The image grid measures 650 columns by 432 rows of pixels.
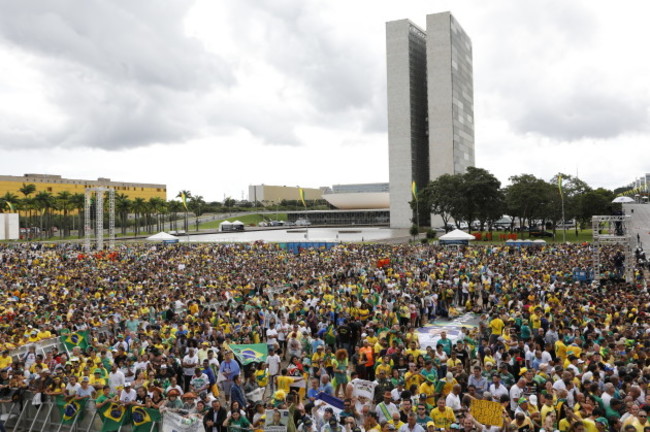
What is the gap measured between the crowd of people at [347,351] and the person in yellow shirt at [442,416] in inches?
0.7

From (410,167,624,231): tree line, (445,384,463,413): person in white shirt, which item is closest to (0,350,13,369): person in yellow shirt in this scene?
(445,384,463,413): person in white shirt

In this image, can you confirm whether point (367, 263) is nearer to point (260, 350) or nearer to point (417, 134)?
point (260, 350)

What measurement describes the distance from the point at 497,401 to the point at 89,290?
61.2 feet

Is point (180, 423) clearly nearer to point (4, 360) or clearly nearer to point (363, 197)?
point (4, 360)

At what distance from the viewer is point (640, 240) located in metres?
33.3

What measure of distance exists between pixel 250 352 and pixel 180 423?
377 centimetres

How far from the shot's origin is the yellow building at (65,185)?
12912cm

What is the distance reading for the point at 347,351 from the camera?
1250 centimetres

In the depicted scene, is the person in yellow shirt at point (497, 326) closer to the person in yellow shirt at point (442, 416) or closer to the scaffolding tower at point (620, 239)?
the person in yellow shirt at point (442, 416)

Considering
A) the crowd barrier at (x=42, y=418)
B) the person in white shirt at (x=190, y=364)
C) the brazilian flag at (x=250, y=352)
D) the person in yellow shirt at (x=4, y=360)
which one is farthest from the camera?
the brazilian flag at (x=250, y=352)

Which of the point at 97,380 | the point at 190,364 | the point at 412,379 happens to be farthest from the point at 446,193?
the point at 97,380

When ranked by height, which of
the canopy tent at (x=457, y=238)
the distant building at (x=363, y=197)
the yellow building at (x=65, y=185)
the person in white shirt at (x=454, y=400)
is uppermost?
the yellow building at (x=65, y=185)

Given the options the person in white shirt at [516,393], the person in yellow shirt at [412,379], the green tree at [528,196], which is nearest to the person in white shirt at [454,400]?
the person in yellow shirt at [412,379]

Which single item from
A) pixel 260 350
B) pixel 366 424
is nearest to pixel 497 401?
pixel 366 424
